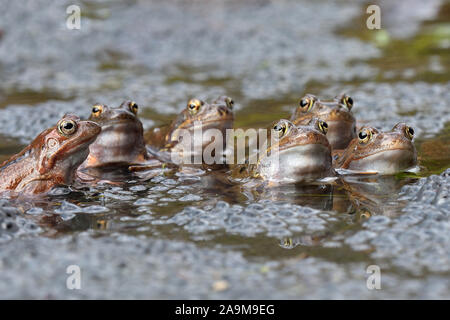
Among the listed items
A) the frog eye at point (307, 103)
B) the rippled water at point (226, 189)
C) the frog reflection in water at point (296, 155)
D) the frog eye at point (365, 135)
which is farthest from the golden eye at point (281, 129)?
the frog eye at point (307, 103)

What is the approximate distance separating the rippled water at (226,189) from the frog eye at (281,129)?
1.50ft

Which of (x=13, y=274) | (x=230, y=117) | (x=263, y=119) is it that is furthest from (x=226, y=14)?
(x=13, y=274)

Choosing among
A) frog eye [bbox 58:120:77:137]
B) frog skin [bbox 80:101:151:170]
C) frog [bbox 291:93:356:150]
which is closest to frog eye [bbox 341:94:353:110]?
frog [bbox 291:93:356:150]

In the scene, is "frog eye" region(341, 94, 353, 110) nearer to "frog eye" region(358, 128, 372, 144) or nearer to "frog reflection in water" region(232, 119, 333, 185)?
"frog eye" region(358, 128, 372, 144)

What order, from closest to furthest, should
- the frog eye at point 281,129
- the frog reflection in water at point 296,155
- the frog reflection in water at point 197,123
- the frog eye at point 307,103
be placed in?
the frog reflection in water at point 296,155
the frog eye at point 281,129
the frog eye at point 307,103
the frog reflection in water at point 197,123

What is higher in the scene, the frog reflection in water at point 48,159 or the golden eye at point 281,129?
the golden eye at point 281,129

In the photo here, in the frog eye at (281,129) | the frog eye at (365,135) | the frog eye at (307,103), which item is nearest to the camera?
A: the frog eye at (281,129)

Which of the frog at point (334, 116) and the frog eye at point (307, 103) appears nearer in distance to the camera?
the frog at point (334, 116)

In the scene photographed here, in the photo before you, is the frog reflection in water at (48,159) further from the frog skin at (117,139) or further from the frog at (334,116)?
the frog at (334,116)

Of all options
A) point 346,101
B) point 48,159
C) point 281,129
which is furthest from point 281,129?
point 48,159

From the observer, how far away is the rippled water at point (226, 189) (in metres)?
3.87

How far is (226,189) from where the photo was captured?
541 cm

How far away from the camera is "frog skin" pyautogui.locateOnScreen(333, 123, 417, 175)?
5406 mm
